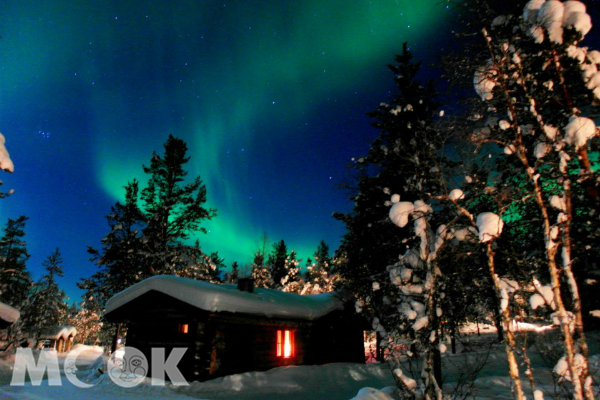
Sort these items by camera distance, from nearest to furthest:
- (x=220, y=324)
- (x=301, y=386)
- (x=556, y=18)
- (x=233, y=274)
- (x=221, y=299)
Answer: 1. (x=556, y=18)
2. (x=221, y=299)
3. (x=301, y=386)
4. (x=220, y=324)
5. (x=233, y=274)

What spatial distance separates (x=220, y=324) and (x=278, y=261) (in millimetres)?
34801

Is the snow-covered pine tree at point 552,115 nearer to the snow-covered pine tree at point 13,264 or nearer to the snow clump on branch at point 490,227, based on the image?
the snow clump on branch at point 490,227

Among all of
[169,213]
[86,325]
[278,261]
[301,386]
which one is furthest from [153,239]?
[86,325]

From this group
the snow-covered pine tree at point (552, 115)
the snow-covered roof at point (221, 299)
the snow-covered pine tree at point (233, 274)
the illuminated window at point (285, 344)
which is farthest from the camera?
the snow-covered pine tree at point (233, 274)

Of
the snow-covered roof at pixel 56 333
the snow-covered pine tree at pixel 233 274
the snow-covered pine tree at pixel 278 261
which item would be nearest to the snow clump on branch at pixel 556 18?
the snow-covered pine tree at pixel 278 261

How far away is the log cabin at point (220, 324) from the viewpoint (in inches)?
567


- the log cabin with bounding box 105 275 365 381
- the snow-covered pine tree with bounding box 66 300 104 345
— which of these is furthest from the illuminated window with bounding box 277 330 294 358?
the snow-covered pine tree with bounding box 66 300 104 345

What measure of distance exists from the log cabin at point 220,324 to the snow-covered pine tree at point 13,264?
2668 cm

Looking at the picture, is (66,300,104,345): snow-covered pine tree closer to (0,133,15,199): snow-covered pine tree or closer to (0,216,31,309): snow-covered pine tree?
(0,216,31,309): snow-covered pine tree

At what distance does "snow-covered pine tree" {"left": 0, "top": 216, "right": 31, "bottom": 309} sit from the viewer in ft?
115

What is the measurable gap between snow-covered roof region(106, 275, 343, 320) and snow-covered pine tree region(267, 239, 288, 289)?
27.5 meters

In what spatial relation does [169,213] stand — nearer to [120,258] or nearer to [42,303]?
[120,258]

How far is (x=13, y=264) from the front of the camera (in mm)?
36781

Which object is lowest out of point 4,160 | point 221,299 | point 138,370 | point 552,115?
point 138,370
